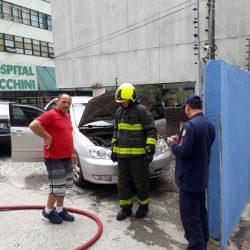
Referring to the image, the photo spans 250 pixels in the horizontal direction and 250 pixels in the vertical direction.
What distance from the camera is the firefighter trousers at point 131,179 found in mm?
4438

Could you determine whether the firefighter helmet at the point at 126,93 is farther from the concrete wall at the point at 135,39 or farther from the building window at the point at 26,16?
the building window at the point at 26,16

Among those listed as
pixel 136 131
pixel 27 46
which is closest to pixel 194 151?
pixel 136 131

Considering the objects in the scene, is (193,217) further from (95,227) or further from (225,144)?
(95,227)

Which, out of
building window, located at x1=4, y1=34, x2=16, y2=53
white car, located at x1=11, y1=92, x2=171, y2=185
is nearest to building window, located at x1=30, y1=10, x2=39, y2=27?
building window, located at x1=4, y1=34, x2=16, y2=53

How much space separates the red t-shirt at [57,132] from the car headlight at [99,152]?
1060 millimetres

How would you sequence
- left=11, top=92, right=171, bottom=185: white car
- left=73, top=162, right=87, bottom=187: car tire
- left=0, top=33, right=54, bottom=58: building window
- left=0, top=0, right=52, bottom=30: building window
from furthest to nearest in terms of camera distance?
left=0, top=33, right=54, bottom=58: building window, left=0, top=0, right=52, bottom=30: building window, left=73, top=162, right=87, bottom=187: car tire, left=11, top=92, right=171, bottom=185: white car

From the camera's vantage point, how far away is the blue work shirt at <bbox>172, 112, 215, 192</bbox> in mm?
3172

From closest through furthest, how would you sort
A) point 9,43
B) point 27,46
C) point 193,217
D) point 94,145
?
1. point 193,217
2. point 94,145
3. point 9,43
4. point 27,46

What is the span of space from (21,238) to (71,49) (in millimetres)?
18222

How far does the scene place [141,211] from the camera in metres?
4.54

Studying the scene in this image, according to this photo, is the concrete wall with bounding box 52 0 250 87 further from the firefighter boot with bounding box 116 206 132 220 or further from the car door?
the firefighter boot with bounding box 116 206 132 220

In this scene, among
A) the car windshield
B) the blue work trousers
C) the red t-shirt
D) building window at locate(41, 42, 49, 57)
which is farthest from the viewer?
building window at locate(41, 42, 49, 57)

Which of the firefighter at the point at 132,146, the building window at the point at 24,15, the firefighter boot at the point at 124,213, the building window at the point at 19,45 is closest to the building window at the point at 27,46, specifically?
the building window at the point at 19,45

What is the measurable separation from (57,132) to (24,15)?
31.6 metres
